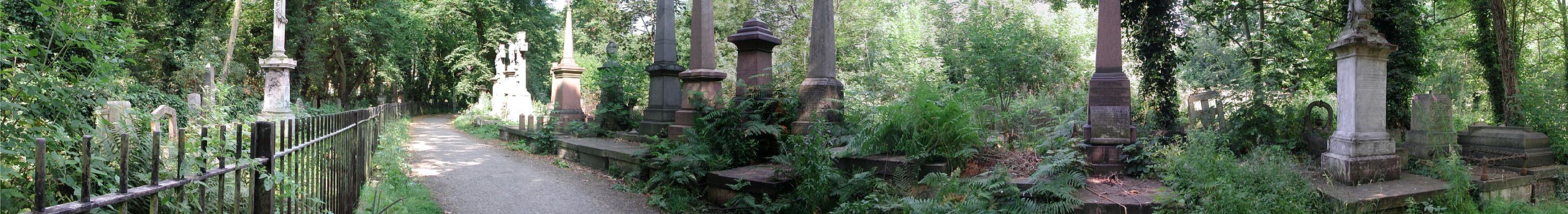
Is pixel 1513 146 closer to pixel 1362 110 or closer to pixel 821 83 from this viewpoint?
pixel 1362 110

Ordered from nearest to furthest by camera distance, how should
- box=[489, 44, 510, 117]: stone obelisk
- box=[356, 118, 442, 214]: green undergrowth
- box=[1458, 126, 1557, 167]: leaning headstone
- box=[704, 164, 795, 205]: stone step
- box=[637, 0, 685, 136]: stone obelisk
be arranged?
1. box=[356, 118, 442, 214]: green undergrowth
2. box=[704, 164, 795, 205]: stone step
3. box=[1458, 126, 1557, 167]: leaning headstone
4. box=[637, 0, 685, 136]: stone obelisk
5. box=[489, 44, 510, 117]: stone obelisk

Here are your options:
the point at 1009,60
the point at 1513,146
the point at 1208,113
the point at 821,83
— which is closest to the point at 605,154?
the point at 821,83

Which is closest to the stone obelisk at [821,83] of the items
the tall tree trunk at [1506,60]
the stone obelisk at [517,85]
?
the tall tree trunk at [1506,60]

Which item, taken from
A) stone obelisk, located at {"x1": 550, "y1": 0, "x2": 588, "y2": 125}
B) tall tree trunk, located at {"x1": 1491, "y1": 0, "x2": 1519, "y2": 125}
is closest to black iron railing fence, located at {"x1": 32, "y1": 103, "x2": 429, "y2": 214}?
stone obelisk, located at {"x1": 550, "y1": 0, "x2": 588, "y2": 125}

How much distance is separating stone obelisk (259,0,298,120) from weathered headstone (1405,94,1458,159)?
15.1 meters

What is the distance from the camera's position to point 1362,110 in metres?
6.37

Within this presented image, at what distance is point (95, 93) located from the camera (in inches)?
113

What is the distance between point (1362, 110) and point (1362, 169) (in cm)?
52

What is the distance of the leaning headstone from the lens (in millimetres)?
7676

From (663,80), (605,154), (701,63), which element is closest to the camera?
(605,154)

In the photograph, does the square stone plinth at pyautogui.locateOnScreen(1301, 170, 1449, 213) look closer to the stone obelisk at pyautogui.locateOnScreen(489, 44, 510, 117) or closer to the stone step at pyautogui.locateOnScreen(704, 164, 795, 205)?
the stone step at pyautogui.locateOnScreen(704, 164, 795, 205)

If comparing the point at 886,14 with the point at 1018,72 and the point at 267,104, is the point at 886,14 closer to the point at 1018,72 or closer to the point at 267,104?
the point at 1018,72

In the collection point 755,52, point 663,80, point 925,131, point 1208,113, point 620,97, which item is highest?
point 755,52

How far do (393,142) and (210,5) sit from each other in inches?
499
